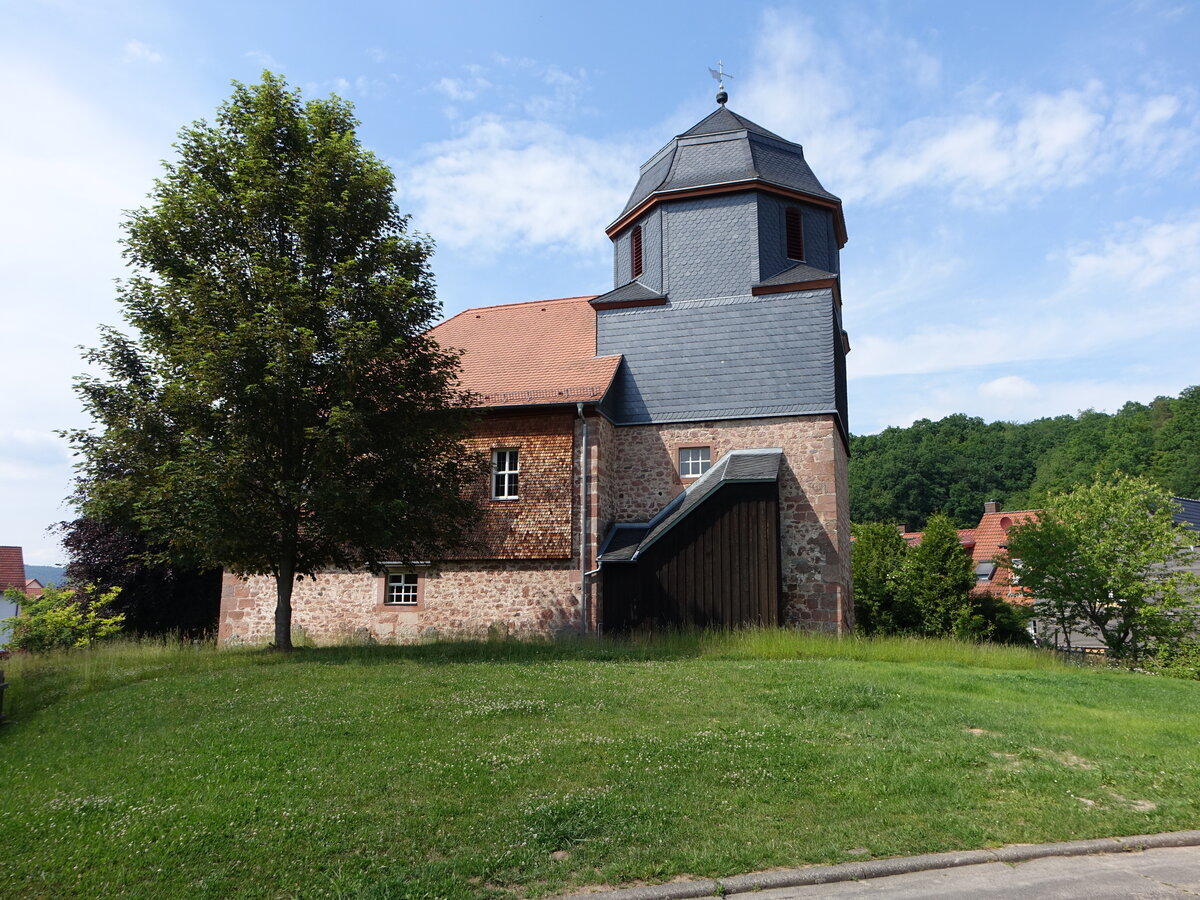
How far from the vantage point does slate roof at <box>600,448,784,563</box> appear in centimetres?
1695

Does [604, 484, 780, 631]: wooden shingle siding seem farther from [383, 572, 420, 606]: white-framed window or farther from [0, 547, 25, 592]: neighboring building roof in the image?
[0, 547, 25, 592]: neighboring building roof

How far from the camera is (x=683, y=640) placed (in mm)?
15438

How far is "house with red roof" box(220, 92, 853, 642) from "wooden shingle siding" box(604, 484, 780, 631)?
0.03m

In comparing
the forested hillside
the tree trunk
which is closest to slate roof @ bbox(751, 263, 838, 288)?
the tree trunk

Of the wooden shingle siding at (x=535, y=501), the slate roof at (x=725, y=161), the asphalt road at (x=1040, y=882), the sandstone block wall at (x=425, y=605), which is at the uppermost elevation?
the slate roof at (x=725, y=161)

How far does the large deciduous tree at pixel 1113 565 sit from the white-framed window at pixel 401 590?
15.1 m

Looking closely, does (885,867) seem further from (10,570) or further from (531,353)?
(10,570)

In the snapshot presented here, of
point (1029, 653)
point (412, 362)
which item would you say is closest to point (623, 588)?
point (412, 362)

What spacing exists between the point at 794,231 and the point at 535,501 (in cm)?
921

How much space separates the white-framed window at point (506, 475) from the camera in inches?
739

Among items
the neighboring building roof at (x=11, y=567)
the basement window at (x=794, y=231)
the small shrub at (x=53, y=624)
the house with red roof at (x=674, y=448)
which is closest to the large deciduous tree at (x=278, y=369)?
the house with red roof at (x=674, y=448)

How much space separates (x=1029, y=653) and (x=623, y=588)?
→ 25.1 ft

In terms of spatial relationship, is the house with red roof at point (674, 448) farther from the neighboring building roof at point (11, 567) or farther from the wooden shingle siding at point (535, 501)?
the neighboring building roof at point (11, 567)

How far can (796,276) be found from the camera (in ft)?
63.3
